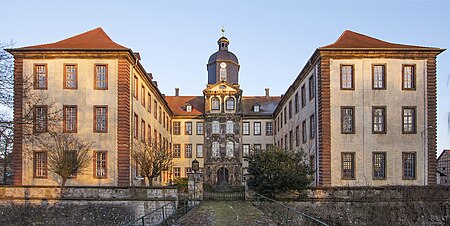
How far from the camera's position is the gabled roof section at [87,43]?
26612 mm

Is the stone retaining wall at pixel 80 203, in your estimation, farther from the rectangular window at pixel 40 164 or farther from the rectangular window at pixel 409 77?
the rectangular window at pixel 409 77

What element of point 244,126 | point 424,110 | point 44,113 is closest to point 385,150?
point 424,110

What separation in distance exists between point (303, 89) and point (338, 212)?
39.8 ft

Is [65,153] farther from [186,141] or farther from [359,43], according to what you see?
[186,141]

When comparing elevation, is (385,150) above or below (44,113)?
below

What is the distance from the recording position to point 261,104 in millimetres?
54719

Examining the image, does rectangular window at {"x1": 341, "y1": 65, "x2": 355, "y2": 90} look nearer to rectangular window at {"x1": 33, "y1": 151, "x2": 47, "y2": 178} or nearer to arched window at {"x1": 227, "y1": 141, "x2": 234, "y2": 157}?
rectangular window at {"x1": 33, "y1": 151, "x2": 47, "y2": 178}

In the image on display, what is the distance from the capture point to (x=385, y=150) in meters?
26.0

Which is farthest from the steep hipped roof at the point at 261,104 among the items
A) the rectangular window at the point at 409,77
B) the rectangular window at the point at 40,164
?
the rectangular window at the point at 40,164

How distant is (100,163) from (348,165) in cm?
1450

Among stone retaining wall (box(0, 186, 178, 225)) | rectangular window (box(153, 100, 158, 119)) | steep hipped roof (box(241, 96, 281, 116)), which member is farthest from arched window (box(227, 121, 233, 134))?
stone retaining wall (box(0, 186, 178, 225))

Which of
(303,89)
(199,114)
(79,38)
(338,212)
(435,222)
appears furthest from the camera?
(199,114)

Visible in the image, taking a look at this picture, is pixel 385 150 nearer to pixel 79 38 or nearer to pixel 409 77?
pixel 409 77

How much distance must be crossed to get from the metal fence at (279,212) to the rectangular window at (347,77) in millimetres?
8475
